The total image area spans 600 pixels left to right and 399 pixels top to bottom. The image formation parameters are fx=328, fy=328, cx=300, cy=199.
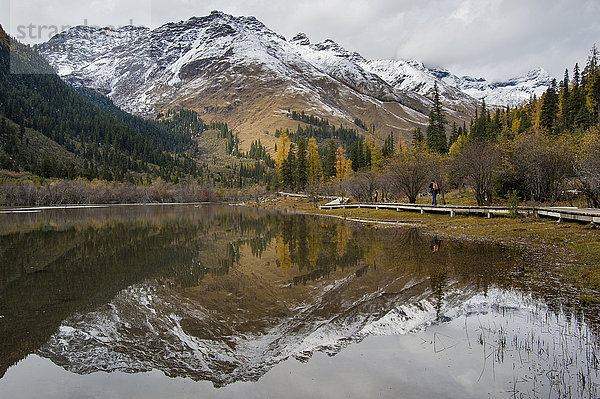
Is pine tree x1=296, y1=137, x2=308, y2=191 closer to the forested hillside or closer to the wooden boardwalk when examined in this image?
the wooden boardwalk

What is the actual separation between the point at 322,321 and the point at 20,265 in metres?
17.7

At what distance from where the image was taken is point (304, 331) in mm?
8336

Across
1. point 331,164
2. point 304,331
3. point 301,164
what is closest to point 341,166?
point 331,164

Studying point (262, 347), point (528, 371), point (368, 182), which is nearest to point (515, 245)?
point (528, 371)

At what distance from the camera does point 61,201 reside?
10656cm

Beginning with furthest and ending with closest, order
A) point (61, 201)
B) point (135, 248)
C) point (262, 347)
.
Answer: point (61, 201) < point (135, 248) < point (262, 347)

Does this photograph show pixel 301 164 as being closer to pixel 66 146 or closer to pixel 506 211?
pixel 506 211

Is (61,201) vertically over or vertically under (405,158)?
under

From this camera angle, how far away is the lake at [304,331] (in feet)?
19.8

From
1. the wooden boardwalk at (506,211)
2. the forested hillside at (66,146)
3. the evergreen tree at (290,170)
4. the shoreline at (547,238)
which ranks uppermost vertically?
the forested hillside at (66,146)

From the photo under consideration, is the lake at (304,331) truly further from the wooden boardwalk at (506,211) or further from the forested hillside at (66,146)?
the forested hillside at (66,146)

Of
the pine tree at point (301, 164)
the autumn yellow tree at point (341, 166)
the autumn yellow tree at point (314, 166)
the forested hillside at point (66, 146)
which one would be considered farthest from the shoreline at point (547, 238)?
the forested hillside at point (66, 146)

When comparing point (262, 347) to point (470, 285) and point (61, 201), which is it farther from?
point (61, 201)

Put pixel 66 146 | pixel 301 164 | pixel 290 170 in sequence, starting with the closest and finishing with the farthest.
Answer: pixel 301 164, pixel 290 170, pixel 66 146
